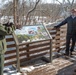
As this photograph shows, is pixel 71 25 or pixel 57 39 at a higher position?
pixel 71 25

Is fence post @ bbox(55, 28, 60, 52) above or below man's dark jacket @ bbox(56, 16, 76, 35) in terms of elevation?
below

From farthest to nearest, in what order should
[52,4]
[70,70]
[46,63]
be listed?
[52,4], [46,63], [70,70]

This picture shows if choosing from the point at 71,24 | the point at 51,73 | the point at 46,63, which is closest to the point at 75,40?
the point at 71,24

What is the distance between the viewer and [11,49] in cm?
539

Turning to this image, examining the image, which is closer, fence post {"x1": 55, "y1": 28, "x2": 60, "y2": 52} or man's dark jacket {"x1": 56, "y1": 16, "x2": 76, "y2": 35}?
man's dark jacket {"x1": 56, "y1": 16, "x2": 76, "y2": 35}

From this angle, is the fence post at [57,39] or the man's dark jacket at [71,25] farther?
the fence post at [57,39]

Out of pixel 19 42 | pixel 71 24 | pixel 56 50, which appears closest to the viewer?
pixel 19 42

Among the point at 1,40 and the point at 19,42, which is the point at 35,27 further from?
the point at 1,40

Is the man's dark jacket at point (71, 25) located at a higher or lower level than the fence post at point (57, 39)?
higher

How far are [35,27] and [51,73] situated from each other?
1.53 metres

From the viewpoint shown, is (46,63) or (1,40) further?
(46,63)

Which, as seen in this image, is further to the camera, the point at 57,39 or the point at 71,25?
the point at 57,39

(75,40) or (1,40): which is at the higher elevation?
(1,40)

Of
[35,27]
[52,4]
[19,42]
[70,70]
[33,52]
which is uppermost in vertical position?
[52,4]
